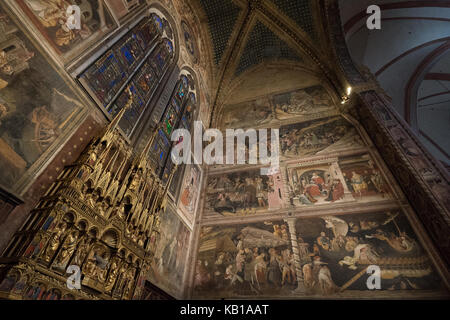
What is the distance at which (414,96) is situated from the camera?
1073 cm

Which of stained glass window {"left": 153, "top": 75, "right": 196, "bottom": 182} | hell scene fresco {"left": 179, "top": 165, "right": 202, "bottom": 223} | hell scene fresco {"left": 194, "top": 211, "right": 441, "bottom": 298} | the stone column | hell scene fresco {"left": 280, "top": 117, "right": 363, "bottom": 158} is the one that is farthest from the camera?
hell scene fresco {"left": 280, "top": 117, "right": 363, "bottom": 158}

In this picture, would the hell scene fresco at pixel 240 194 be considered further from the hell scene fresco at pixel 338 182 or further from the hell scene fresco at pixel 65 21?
the hell scene fresco at pixel 65 21

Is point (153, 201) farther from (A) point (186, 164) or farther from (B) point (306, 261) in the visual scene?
(B) point (306, 261)

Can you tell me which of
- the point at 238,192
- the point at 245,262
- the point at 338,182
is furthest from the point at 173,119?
the point at 338,182

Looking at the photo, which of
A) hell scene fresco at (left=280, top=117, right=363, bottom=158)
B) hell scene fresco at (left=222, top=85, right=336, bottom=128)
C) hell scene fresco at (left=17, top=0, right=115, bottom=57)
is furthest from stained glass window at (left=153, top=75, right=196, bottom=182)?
hell scene fresco at (left=280, top=117, right=363, bottom=158)

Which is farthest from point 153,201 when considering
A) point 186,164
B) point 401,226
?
point 401,226

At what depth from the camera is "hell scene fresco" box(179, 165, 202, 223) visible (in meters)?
7.06

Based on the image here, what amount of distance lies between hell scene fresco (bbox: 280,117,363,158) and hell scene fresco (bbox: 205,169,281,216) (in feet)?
4.85

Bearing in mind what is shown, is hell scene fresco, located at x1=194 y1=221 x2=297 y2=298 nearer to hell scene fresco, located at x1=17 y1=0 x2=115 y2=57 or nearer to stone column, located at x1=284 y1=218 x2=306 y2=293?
stone column, located at x1=284 y1=218 x2=306 y2=293

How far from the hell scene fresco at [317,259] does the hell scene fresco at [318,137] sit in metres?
2.61

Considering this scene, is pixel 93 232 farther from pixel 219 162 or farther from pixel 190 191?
pixel 219 162

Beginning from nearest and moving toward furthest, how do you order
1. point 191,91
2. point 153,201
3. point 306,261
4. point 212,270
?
point 153,201 → point 306,261 → point 212,270 → point 191,91

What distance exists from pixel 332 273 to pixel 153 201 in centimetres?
446

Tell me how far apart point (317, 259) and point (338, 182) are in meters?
2.53
